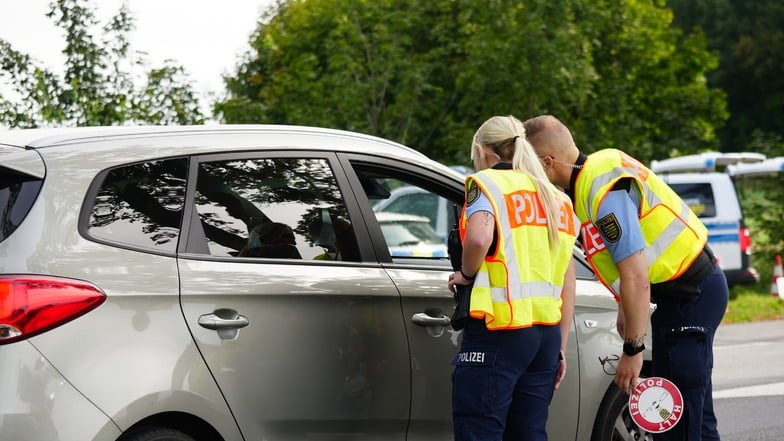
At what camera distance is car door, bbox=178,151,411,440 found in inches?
154

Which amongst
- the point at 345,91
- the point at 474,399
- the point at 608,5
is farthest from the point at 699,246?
the point at 608,5

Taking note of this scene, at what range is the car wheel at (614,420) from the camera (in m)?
5.05

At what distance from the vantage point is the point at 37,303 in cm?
345

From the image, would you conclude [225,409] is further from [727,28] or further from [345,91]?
[727,28]

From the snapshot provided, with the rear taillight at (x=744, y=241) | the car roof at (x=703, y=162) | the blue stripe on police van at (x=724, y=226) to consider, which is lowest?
the rear taillight at (x=744, y=241)

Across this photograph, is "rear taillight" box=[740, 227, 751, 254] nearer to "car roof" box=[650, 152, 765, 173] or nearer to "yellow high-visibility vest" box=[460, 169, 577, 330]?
"car roof" box=[650, 152, 765, 173]

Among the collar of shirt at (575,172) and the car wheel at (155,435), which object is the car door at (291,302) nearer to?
the car wheel at (155,435)

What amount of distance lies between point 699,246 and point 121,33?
29.4 feet

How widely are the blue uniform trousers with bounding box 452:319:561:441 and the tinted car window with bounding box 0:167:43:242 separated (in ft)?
4.91

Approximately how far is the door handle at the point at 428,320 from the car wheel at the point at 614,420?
3.11ft

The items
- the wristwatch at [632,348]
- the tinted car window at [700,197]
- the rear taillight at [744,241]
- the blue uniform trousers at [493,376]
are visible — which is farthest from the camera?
the tinted car window at [700,197]

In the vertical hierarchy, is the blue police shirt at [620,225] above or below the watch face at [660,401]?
above

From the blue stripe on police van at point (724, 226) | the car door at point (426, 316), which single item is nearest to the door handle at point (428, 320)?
the car door at point (426, 316)

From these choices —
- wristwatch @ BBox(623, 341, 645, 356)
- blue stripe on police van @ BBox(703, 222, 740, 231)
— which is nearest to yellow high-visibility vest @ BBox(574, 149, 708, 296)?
wristwatch @ BBox(623, 341, 645, 356)
